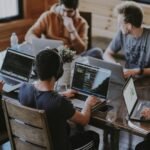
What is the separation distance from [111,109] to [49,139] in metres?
0.50

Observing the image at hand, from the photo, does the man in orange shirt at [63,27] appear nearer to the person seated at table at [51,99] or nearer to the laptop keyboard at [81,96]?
the laptop keyboard at [81,96]

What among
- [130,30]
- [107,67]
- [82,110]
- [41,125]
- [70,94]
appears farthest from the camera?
[130,30]

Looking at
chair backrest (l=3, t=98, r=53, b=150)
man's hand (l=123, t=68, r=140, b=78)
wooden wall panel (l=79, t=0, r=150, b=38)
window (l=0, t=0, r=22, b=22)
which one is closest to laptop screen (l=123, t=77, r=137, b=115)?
man's hand (l=123, t=68, r=140, b=78)

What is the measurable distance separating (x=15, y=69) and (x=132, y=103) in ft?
3.12

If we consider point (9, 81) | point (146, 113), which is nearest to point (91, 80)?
point (146, 113)

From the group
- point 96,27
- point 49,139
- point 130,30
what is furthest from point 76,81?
point 96,27

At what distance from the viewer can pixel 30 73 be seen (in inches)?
113

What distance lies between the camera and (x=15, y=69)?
2965 millimetres

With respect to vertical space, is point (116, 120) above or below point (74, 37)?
below

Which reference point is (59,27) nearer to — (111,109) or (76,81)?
(76,81)

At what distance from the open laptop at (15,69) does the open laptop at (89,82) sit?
390mm

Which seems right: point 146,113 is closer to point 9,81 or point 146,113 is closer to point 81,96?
point 81,96

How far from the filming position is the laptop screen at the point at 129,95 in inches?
95.7

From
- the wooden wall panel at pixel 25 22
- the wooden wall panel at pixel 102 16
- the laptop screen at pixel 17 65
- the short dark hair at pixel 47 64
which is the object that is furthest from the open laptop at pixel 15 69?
the wooden wall panel at pixel 102 16
